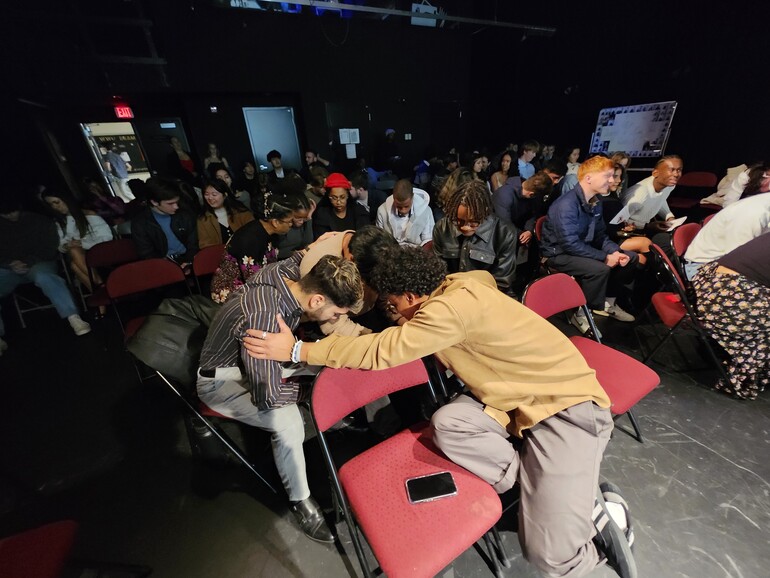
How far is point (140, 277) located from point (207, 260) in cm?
54

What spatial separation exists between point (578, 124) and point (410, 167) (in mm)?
3939

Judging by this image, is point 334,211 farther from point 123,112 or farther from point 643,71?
point 643,71

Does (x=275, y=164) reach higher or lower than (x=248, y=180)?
higher

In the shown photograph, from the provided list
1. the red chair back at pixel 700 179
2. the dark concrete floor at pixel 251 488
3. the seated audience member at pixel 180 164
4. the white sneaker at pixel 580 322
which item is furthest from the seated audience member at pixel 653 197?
the seated audience member at pixel 180 164

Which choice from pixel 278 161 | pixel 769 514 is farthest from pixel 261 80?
pixel 769 514

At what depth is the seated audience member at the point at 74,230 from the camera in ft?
12.4

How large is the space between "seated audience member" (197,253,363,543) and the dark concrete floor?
1.09 ft

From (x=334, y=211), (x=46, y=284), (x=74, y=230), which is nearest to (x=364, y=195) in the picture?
(x=334, y=211)

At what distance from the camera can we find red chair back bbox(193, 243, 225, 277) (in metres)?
2.92

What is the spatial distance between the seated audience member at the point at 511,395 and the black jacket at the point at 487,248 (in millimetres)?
1079

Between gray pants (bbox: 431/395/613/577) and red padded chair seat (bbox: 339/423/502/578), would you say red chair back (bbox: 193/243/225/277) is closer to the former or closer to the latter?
red padded chair seat (bbox: 339/423/502/578)

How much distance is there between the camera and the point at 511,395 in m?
1.29

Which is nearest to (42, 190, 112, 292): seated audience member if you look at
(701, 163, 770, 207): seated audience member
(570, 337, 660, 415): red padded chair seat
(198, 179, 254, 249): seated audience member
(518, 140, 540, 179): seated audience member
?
(198, 179, 254, 249): seated audience member

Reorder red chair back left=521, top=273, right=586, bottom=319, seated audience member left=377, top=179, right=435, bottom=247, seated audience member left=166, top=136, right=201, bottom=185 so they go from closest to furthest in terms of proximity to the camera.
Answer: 1. red chair back left=521, top=273, right=586, bottom=319
2. seated audience member left=377, top=179, right=435, bottom=247
3. seated audience member left=166, top=136, right=201, bottom=185
